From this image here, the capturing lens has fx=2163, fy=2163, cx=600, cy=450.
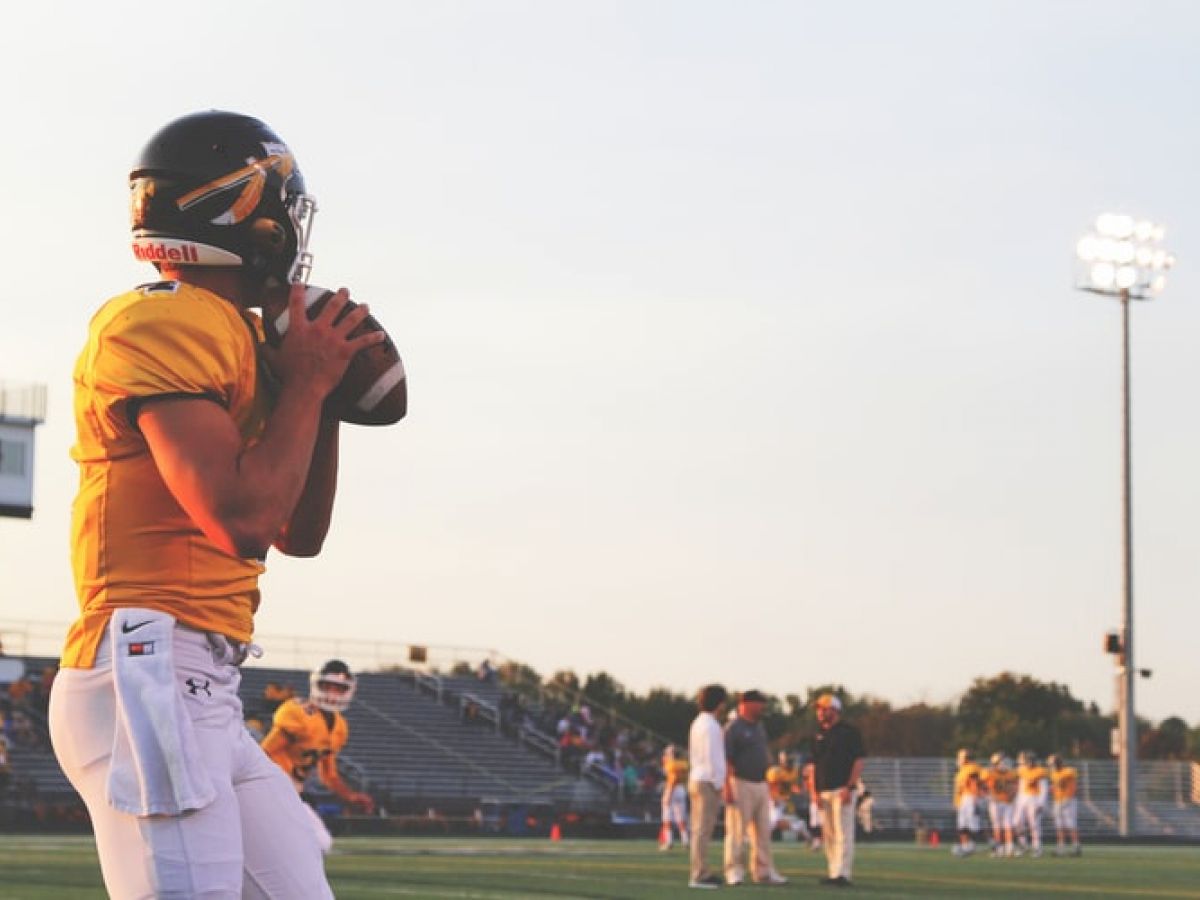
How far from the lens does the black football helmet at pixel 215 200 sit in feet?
12.6

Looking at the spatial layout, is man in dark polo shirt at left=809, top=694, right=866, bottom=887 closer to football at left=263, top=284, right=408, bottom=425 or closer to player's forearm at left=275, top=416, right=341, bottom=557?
player's forearm at left=275, top=416, right=341, bottom=557

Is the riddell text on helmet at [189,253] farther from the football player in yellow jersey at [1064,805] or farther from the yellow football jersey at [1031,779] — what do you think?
the yellow football jersey at [1031,779]

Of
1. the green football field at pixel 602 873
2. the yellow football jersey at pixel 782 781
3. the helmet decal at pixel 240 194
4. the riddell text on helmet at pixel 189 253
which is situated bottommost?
the green football field at pixel 602 873

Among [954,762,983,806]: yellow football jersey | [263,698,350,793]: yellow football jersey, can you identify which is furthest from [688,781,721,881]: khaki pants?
[954,762,983,806]: yellow football jersey

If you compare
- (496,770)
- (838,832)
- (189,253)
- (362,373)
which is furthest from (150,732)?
(496,770)

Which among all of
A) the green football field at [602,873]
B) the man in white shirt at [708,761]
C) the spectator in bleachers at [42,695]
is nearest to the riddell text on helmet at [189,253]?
the green football field at [602,873]

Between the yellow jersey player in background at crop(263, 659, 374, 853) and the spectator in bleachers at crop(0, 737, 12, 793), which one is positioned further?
the spectator in bleachers at crop(0, 737, 12, 793)

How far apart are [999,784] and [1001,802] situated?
0.99ft

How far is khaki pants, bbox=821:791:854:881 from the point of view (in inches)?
727

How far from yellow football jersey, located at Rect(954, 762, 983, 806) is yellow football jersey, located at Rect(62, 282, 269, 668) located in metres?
27.9

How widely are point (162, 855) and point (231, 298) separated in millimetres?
1002

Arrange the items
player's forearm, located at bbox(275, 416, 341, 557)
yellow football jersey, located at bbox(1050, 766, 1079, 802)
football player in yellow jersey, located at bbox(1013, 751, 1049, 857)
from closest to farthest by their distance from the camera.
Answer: player's forearm, located at bbox(275, 416, 341, 557)
football player in yellow jersey, located at bbox(1013, 751, 1049, 857)
yellow football jersey, located at bbox(1050, 766, 1079, 802)

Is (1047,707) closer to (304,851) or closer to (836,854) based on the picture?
(836,854)

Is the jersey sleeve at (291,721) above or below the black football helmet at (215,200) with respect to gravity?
below
